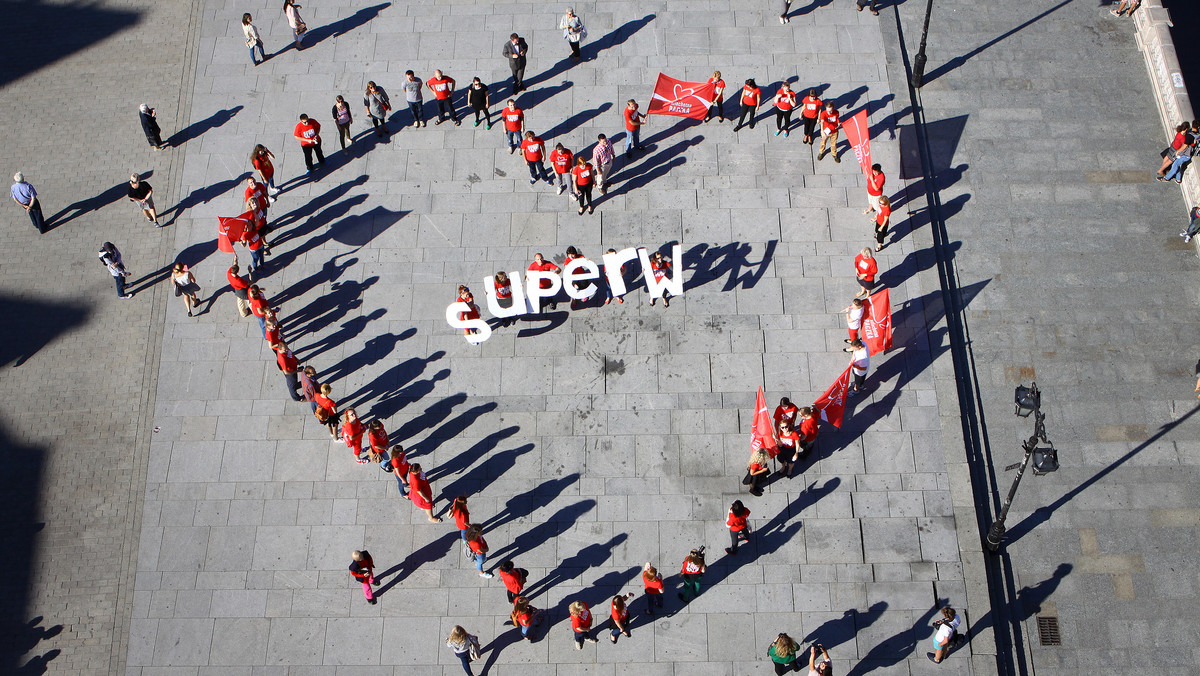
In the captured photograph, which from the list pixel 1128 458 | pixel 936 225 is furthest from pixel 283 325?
pixel 1128 458

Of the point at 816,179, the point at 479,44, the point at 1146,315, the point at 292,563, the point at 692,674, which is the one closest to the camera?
the point at 692,674

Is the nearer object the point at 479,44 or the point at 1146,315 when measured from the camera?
the point at 1146,315

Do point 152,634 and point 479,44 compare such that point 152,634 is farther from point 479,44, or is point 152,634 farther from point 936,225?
point 936,225

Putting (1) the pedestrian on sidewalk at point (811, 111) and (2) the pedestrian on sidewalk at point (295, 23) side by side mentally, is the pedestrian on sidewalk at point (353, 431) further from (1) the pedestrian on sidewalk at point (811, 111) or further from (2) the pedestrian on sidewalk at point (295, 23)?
(1) the pedestrian on sidewalk at point (811, 111)

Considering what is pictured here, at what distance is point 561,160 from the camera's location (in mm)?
21281

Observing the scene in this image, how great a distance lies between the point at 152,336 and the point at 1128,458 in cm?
2143

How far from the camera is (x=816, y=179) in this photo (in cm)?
2220

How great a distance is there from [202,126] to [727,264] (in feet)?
46.7

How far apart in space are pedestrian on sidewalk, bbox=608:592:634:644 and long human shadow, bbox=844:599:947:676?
4.20 metres

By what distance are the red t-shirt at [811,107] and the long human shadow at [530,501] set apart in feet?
33.7

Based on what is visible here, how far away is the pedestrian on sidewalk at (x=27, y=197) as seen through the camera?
852 inches

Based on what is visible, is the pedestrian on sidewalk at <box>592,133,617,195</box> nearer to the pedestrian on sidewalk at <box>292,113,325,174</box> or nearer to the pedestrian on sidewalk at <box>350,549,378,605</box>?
the pedestrian on sidewalk at <box>292,113,325,174</box>

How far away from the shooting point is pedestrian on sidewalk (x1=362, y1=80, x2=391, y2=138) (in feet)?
73.3

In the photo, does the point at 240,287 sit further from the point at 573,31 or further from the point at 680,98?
the point at 680,98
